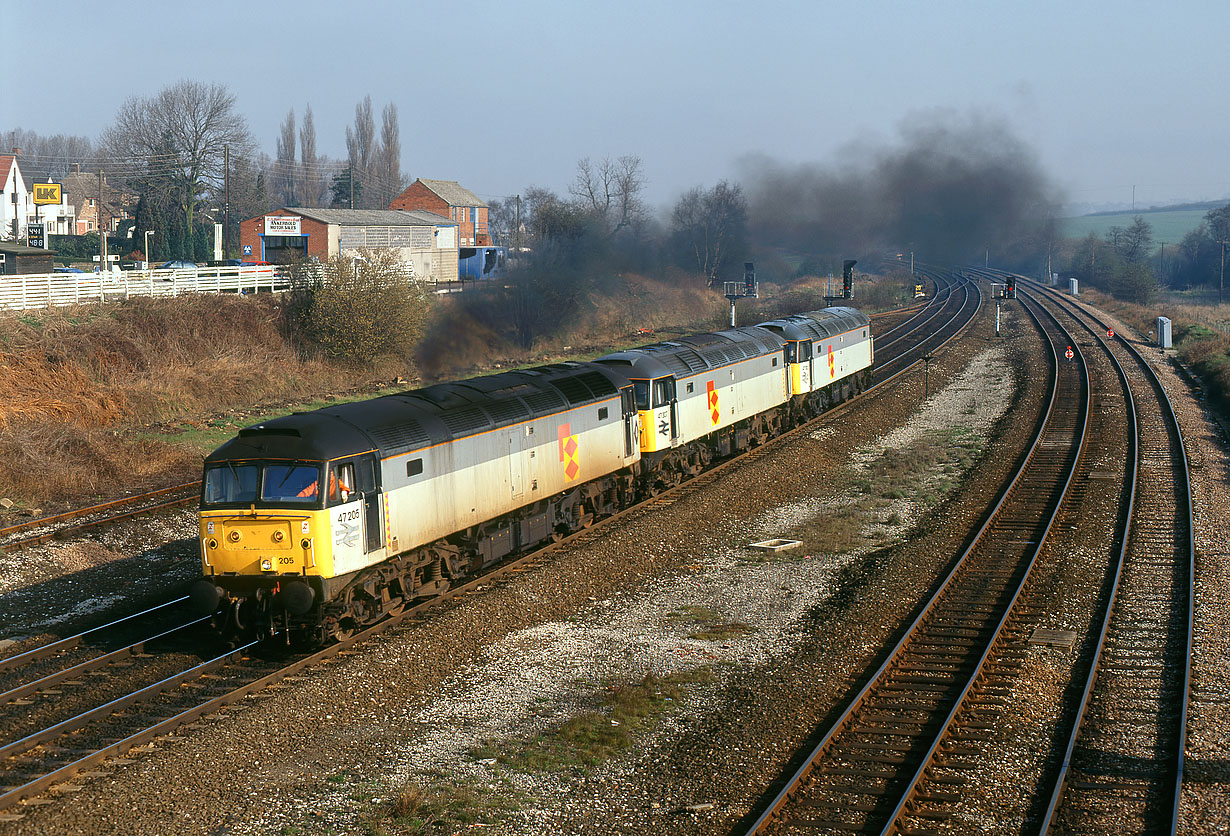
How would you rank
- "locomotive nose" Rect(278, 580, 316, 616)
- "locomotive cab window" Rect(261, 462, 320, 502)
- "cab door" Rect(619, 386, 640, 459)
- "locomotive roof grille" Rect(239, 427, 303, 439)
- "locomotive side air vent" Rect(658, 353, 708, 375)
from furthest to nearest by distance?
"locomotive side air vent" Rect(658, 353, 708, 375) → "cab door" Rect(619, 386, 640, 459) → "locomotive roof grille" Rect(239, 427, 303, 439) → "locomotive cab window" Rect(261, 462, 320, 502) → "locomotive nose" Rect(278, 580, 316, 616)

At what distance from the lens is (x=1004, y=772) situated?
12469mm

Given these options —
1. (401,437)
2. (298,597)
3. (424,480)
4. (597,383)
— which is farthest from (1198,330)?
(298,597)

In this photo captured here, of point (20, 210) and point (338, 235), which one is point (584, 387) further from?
point (20, 210)

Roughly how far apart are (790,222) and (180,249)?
5708 centimetres

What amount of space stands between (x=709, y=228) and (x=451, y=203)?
24.4m

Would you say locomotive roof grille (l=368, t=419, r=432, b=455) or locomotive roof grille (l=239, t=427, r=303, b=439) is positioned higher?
locomotive roof grille (l=239, t=427, r=303, b=439)

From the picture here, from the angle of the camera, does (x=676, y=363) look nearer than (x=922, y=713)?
No

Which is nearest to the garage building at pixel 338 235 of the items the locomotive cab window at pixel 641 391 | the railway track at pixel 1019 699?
the locomotive cab window at pixel 641 391

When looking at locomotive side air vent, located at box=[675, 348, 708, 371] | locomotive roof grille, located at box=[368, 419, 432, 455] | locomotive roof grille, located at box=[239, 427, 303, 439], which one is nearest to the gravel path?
locomotive roof grille, located at box=[368, 419, 432, 455]

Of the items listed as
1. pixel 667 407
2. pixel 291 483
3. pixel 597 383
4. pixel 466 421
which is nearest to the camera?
pixel 291 483

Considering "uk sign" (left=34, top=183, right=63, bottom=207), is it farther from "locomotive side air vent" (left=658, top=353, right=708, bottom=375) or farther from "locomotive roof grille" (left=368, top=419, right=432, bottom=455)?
"locomotive roof grille" (left=368, top=419, right=432, bottom=455)

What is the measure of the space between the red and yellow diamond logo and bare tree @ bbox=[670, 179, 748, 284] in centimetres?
6318

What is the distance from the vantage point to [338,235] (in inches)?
2539

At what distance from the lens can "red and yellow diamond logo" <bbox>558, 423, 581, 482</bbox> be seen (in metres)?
22.5
